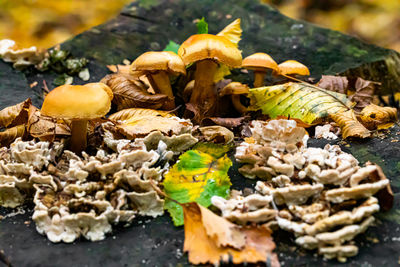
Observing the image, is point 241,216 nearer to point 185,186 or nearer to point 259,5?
point 185,186

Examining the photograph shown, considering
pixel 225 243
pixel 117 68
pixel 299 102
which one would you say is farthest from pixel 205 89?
pixel 225 243

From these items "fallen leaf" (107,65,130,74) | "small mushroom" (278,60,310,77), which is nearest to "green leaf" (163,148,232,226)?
"small mushroom" (278,60,310,77)

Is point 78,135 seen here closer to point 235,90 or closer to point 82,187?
point 82,187

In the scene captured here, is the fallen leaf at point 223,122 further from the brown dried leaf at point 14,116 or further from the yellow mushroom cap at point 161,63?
the brown dried leaf at point 14,116

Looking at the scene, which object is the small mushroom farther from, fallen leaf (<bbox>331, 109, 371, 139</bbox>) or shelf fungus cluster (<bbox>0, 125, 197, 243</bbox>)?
shelf fungus cluster (<bbox>0, 125, 197, 243</bbox>)

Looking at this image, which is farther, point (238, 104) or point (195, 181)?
point (238, 104)
